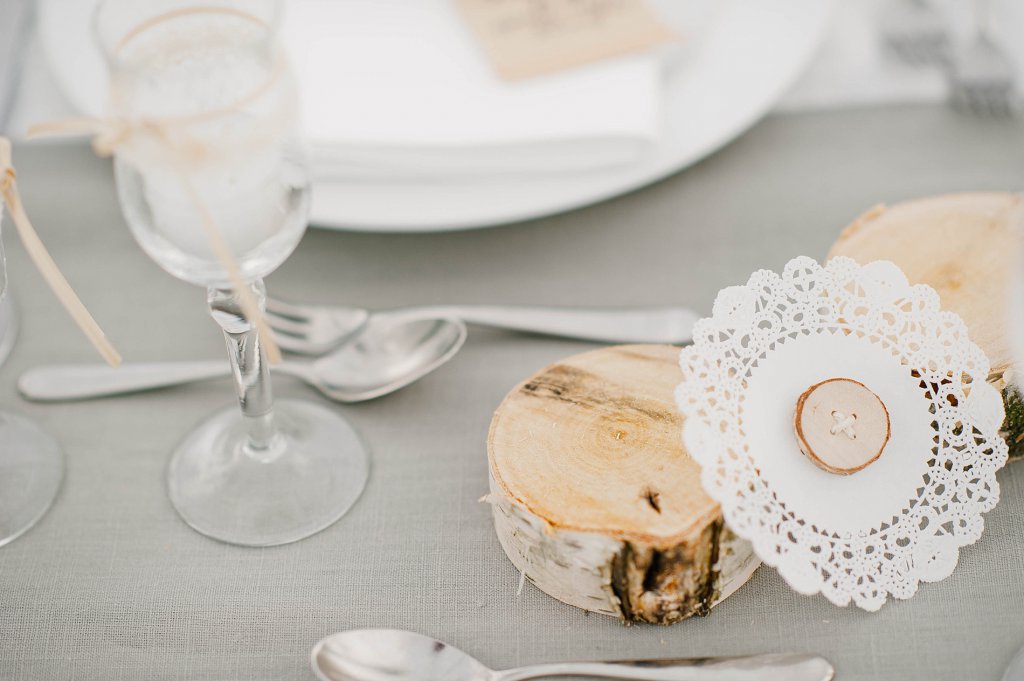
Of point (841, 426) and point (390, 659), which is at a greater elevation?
point (841, 426)

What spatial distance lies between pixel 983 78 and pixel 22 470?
0.78 meters

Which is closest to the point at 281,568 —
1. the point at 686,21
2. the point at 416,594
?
the point at 416,594

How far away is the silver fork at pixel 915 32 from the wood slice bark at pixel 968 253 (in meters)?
0.26

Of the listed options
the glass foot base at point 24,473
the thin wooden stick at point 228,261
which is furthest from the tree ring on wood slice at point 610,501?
the glass foot base at point 24,473

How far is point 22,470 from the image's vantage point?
594 millimetres

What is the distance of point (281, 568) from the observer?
55cm

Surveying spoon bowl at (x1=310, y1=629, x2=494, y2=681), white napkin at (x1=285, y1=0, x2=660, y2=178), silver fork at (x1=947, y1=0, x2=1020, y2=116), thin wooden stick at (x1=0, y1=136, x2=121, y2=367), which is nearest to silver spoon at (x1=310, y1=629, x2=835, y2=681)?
spoon bowl at (x1=310, y1=629, x2=494, y2=681)

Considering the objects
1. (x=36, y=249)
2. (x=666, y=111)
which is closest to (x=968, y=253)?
(x=666, y=111)

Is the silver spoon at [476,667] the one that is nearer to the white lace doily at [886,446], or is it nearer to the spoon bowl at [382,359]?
the white lace doily at [886,446]

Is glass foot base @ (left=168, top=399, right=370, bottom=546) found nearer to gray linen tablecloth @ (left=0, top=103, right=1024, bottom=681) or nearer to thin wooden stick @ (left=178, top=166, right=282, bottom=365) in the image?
gray linen tablecloth @ (left=0, top=103, right=1024, bottom=681)

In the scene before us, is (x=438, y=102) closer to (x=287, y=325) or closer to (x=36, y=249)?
(x=287, y=325)

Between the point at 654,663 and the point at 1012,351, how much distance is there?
0.84ft

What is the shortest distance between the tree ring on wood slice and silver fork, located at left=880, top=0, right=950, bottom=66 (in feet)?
1.54

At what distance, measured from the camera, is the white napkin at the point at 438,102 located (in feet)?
2.30
